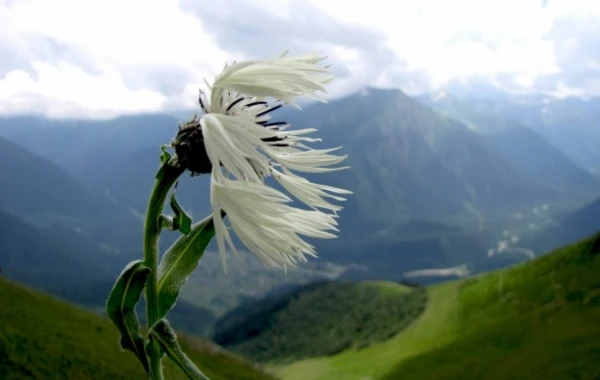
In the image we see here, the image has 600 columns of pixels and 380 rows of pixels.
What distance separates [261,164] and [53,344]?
34.8 meters

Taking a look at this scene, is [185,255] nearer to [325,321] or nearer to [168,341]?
[168,341]

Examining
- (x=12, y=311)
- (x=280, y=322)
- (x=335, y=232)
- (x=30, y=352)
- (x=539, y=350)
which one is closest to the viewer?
(x=335, y=232)

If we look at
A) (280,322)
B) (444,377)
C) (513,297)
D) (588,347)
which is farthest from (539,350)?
(280,322)

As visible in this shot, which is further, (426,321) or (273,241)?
(426,321)

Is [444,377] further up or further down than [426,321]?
further down

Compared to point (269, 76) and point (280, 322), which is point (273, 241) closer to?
point (269, 76)

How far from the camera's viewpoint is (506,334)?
63.8m

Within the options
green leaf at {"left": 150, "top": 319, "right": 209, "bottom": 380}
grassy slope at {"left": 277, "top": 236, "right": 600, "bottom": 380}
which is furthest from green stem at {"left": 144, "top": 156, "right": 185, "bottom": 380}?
grassy slope at {"left": 277, "top": 236, "right": 600, "bottom": 380}

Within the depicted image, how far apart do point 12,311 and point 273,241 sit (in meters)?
38.9

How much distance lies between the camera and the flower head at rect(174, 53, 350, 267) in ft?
5.70

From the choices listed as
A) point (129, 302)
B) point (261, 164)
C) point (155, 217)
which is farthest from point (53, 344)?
point (261, 164)

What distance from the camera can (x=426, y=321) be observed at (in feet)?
319

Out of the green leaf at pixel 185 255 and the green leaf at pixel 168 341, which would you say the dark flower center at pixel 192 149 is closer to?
the green leaf at pixel 185 255

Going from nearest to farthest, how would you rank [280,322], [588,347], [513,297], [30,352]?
[30,352]
[588,347]
[513,297]
[280,322]
